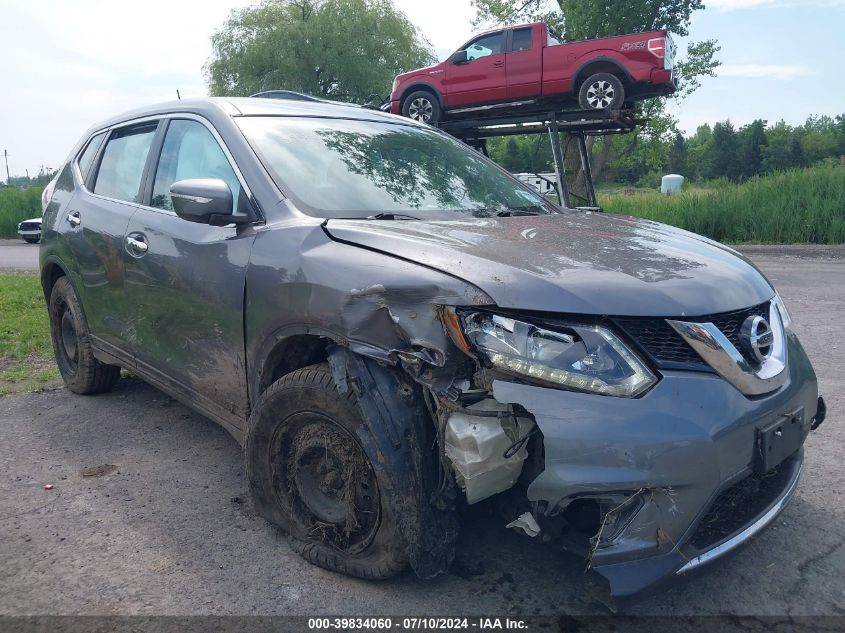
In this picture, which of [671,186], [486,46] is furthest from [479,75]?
[671,186]

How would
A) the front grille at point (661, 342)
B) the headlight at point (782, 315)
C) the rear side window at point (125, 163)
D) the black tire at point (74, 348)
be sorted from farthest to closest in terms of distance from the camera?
the black tire at point (74, 348) < the rear side window at point (125, 163) < the headlight at point (782, 315) < the front grille at point (661, 342)

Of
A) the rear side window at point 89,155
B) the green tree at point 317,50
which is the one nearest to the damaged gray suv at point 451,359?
A: the rear side window at point 89,155

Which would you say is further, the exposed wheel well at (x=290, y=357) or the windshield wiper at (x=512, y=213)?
the windshield wiper at (x=512, y=213)

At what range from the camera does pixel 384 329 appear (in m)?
2.35

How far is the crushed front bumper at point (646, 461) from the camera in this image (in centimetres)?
199

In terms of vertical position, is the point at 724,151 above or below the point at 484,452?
above

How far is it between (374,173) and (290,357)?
0.99 meters

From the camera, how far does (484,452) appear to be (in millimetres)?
2127

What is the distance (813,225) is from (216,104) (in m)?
14.4

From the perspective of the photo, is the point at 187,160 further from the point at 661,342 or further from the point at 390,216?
the point at 661,342

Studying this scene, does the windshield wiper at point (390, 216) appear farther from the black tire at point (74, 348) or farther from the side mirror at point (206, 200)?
the black tire at point (74, 348)

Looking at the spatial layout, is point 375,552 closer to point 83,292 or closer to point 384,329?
point 384,329

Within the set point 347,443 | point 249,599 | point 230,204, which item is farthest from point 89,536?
point 230,204

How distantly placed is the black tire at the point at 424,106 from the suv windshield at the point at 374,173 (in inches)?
428
